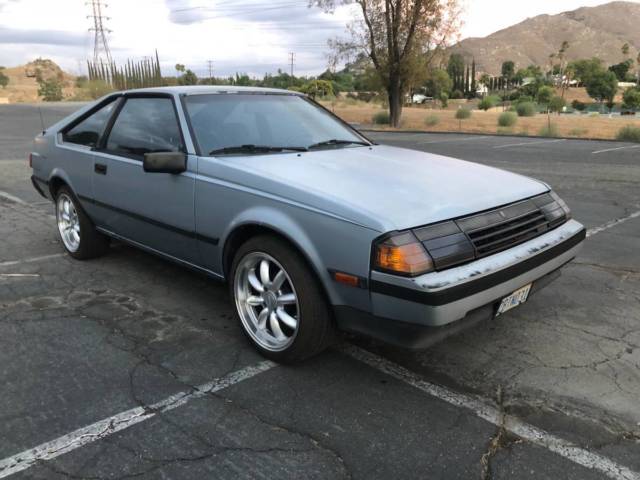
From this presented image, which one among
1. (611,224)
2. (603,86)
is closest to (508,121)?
(611,224)

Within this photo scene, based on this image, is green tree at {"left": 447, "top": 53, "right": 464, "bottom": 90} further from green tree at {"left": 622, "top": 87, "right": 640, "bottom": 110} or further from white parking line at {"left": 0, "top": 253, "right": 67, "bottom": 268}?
white parking line at {"left": 0, "top": 253, "right": 67, "bottom": 268}

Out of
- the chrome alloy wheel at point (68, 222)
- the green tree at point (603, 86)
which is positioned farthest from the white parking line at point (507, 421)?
the green tree at point (603, 86)

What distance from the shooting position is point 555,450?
2338 millimetres

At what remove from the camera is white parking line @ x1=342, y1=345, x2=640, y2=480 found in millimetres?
2236

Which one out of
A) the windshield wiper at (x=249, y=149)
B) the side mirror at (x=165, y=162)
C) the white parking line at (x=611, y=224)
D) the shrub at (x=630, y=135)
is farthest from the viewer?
the shrub at (x=630, y=135)

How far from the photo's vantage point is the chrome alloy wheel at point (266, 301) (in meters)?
3.00

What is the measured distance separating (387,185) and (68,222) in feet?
11.4

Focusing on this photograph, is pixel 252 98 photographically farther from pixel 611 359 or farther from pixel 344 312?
pixel 611 359

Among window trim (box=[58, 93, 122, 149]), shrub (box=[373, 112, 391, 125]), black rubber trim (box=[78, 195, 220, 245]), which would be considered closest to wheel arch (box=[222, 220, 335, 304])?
black rubber trim (box=[78, 195, 220, 245])

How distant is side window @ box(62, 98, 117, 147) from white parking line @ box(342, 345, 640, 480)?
Result: 110 inches

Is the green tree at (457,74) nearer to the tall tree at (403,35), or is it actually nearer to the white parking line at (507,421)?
the tall tree at (403,35)

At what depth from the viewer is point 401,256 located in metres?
2.43

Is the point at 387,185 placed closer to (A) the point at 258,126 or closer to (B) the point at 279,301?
(B) the point at 279,301

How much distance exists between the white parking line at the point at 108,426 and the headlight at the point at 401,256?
1049 millimetres
